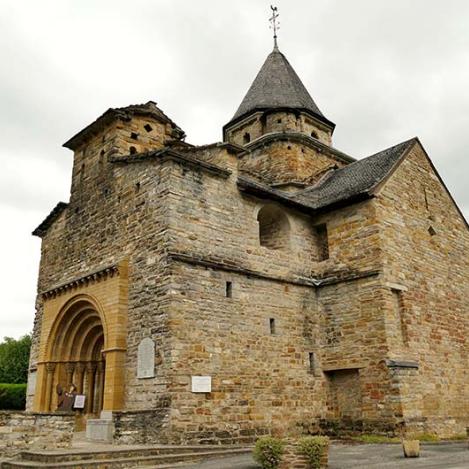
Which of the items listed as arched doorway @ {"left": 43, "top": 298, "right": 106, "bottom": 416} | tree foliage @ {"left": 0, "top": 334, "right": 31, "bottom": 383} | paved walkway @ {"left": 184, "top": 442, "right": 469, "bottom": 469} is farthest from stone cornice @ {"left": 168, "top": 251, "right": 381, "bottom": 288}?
tree foliage @ {"left": 0, "top": 334, "right": 31, "bottom": 383}

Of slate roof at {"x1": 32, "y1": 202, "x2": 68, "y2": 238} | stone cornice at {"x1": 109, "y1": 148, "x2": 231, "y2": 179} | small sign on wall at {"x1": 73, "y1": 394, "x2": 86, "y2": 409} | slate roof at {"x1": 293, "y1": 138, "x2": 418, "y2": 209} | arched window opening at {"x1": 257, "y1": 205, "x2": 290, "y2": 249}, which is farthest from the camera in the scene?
slate roof at {"x1": 32, "y1": 202, "x2": 68, "y2": 238}

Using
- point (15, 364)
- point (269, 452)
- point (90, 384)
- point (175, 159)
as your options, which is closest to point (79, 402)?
point (90, 384)

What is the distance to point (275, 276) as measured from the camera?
14.1m

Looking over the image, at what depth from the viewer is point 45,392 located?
549 inches

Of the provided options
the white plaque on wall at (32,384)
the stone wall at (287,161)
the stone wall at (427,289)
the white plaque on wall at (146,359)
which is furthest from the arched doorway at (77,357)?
the stone wall at (287,161)

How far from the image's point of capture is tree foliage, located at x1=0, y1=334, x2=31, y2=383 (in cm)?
3912

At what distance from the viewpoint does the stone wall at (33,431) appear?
9977 mm

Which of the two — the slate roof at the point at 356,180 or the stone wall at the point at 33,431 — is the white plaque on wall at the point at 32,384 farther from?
the slate roof at the point at 356,180

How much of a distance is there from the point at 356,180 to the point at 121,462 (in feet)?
36.6

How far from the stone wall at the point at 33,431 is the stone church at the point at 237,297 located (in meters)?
1.35

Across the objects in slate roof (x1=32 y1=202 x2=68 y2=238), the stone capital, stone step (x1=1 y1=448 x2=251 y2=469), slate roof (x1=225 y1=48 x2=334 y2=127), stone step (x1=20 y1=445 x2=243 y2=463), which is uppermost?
slate roof (x1=225 y1=48 x2=334 y2=127)

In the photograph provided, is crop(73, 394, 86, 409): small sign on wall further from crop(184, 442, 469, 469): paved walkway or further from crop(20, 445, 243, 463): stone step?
crop(184, 442, 469, 469): paved walkway

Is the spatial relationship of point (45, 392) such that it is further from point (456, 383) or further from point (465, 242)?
point (465, 242)

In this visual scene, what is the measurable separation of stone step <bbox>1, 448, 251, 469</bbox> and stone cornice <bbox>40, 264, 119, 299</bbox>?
469 cm
